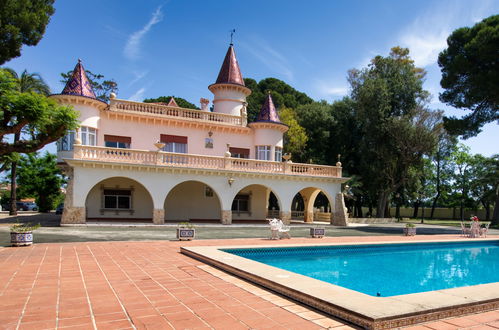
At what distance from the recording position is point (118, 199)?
2491cm

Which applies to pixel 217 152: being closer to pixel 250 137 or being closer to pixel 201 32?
pixel 250 137

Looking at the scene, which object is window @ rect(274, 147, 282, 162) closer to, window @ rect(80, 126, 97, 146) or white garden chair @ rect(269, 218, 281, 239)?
white garden chair @ rect(269, 218, 281, 239)

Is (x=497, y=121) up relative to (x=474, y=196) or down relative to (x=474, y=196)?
up

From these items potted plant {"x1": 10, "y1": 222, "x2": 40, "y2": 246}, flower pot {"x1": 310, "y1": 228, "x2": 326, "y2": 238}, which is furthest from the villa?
potted plant {"x1": 10, "y1": 222, "x2": 40, "y2": 246}

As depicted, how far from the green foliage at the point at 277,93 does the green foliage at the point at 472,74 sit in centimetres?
2212

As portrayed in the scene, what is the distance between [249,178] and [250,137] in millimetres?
4922

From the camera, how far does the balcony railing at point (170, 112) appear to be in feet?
80.3

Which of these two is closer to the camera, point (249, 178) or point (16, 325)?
point (16, 325)

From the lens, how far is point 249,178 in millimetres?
25000

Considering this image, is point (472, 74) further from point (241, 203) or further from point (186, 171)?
point (186, 171)

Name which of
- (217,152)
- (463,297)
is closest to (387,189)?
(217,152)

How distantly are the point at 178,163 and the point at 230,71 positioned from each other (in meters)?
10.6

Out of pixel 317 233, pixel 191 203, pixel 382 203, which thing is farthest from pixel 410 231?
pixel 382 203

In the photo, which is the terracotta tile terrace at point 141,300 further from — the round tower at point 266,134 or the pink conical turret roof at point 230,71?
the pink conical turret roof at point 230,71
